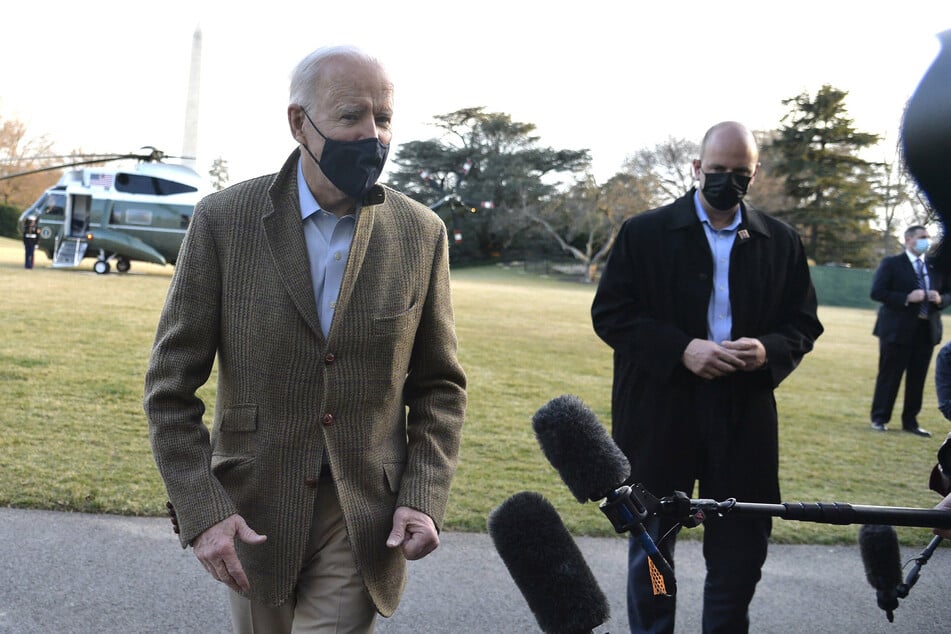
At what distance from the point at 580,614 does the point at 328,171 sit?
50.6 inches

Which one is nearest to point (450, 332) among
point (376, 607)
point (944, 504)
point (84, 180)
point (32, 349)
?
point (376, 607)

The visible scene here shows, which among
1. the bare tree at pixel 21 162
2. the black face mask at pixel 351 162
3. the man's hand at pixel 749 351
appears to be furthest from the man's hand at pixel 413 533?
the bare tree at pixel 21 162

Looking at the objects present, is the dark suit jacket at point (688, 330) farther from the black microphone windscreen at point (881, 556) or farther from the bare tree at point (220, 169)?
the bare tree at point (220, 169)

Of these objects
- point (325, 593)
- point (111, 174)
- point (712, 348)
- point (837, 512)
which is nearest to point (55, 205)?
point (111, 174)

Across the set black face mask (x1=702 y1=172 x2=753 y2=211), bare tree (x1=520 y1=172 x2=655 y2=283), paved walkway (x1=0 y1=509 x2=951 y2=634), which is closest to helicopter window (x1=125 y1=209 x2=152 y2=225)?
paved walkway (x1=0 y1=509 x2=951 y2=634)

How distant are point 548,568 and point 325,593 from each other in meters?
0.68

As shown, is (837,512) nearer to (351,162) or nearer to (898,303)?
(351,162)

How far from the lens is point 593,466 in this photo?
2.11m

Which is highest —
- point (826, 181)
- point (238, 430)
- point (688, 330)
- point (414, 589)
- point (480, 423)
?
point (826, 181)

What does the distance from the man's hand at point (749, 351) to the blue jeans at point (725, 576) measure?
627 mm

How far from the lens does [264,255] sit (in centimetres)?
234

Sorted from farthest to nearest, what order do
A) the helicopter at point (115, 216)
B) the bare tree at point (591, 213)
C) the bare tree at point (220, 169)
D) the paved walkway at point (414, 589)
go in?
the bare tree at point (220, 169) → the bare tree at point (591, 213) → the helicopter at point (115, 216) → the paved walkway at point (414, 589)

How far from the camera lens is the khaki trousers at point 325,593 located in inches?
93.8

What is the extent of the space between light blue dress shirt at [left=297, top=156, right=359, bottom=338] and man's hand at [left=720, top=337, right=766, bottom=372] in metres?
1.79
